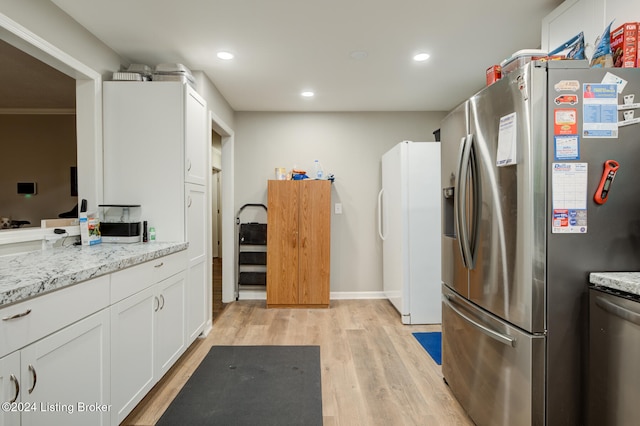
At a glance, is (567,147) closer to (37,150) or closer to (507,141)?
(507,141)

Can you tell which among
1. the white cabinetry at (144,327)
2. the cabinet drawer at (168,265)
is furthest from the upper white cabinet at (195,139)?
the white cabinetry at (144,327)

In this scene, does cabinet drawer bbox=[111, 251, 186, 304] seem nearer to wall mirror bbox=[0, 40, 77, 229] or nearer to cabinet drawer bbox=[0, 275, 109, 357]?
cabinet drawer bbox=[0, 275, 109, 357]

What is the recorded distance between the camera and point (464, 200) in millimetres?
1667

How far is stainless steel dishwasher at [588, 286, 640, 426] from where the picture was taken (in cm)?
104

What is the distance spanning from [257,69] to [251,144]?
1388 mm

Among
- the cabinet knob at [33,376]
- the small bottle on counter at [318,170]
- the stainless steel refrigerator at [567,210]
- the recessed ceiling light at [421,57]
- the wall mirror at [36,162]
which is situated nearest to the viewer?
the cabinet knob at [33,376]

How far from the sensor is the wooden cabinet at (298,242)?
3.63 m

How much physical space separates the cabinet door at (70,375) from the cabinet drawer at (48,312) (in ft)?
0.12

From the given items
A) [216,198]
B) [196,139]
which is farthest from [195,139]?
[216,198]

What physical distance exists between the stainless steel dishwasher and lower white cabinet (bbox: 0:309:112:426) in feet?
Result: 6.90

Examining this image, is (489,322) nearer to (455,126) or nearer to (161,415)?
(455,126)

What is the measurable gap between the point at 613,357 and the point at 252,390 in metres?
1.90

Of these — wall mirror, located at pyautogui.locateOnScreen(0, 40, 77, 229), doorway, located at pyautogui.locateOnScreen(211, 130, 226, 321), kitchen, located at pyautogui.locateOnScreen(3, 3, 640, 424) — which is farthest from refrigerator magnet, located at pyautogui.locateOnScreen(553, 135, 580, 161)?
wall mirror, located at pyautogui.locateOnScreen(0, 40, 77, 229)

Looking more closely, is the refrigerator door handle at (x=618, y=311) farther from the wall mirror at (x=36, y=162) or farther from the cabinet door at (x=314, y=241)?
the wall mirror at (x=36, y=162)
